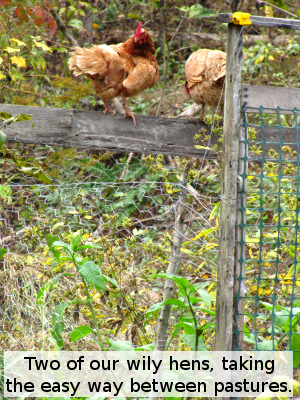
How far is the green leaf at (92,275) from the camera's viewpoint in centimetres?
203

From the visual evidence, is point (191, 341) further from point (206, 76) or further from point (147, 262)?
point (206, 76)

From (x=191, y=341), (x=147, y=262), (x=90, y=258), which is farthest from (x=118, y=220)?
(x=191, y=341)

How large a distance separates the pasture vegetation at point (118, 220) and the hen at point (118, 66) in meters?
0.70

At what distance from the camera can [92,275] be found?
205cm

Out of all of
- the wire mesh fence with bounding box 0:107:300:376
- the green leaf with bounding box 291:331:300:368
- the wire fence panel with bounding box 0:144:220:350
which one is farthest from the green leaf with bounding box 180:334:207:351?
the green leaf with bounding box 291:331:300:368

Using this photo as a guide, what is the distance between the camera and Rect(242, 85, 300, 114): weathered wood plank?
2.19m

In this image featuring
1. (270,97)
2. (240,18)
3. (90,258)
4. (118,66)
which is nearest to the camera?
(240,18)

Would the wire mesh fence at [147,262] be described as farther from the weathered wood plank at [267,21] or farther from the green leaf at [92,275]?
the weathered wood plank at [267,21]

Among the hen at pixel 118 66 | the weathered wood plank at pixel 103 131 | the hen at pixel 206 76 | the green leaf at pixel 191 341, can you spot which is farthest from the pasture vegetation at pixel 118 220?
the hen at pixel 118 66

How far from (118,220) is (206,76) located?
197cm

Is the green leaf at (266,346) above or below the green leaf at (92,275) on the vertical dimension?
below

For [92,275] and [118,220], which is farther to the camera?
[118,220]

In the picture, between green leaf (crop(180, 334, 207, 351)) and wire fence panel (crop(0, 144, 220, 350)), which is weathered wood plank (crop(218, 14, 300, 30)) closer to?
wire fence panel (crop(0, 144, 220, 350))

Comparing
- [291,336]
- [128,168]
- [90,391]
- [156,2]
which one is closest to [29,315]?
[90,391]
